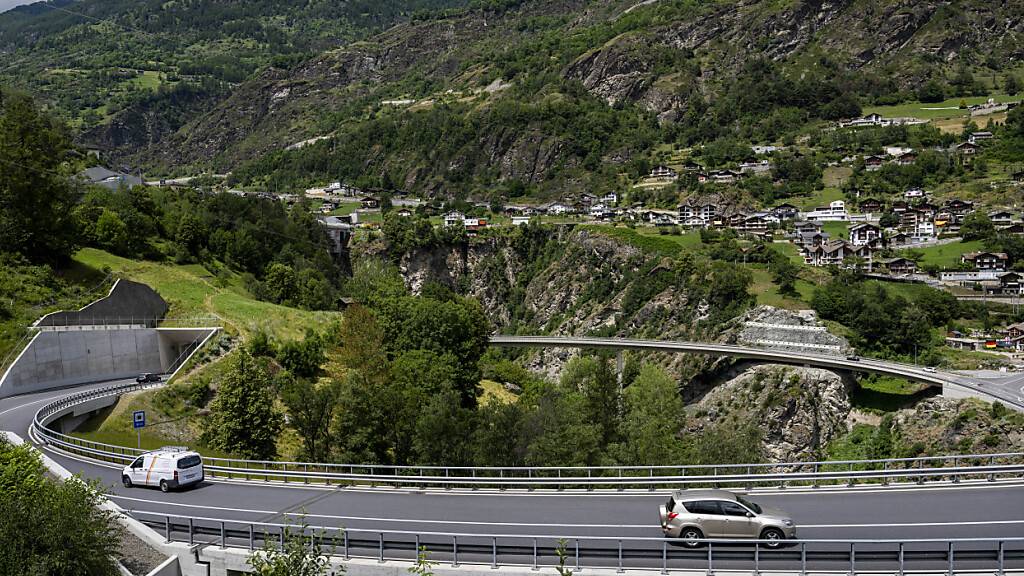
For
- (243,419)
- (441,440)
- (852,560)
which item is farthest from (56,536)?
(441,440)

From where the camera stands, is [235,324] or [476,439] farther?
[235,324]

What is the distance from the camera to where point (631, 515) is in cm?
1783

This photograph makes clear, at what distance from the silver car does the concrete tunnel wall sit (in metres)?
36.1

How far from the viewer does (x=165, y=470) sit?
22359 millimetres

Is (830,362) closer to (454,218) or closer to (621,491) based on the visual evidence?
(621,491)

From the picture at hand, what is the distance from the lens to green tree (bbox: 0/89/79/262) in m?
47.2

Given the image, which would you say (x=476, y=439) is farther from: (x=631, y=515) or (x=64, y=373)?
(x=64, y=373)

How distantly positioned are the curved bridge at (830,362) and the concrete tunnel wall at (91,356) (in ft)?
124

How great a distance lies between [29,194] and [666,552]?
50.7 meters

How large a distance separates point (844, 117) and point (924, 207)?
174ft

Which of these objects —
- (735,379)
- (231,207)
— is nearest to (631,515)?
(735,379)

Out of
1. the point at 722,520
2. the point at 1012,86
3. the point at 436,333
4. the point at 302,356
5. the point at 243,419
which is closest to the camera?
the point at 722,520

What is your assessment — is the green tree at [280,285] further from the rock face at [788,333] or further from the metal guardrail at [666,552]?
the metal guardrail at [666,552]

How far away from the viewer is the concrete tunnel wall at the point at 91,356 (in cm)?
3869
